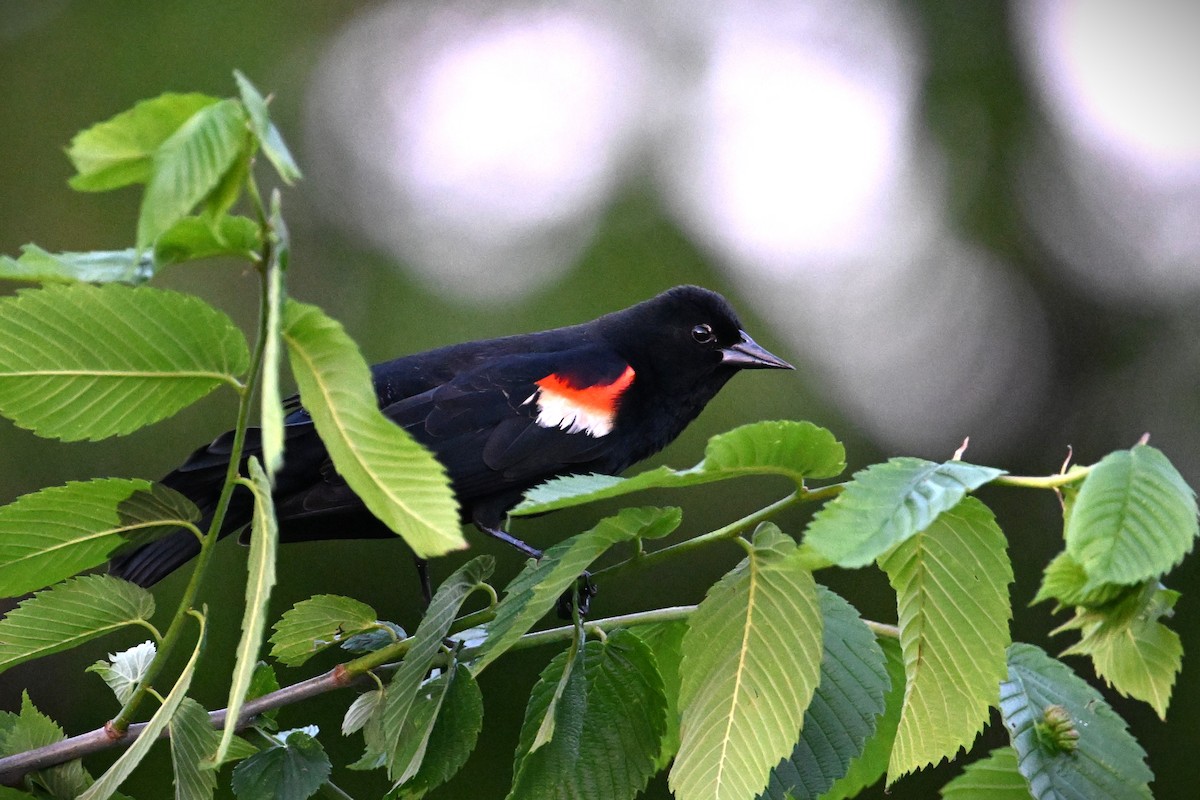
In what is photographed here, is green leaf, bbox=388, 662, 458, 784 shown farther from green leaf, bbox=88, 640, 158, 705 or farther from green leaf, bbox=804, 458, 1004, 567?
green leaf, bbox=804, 458, 1004, 567

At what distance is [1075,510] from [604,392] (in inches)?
72.5

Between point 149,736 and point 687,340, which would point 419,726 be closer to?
point 149,736

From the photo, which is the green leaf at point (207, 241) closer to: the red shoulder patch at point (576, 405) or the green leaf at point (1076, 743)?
the green leaf at point (1076, 743)

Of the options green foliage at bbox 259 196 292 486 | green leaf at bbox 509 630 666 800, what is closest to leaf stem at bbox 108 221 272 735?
green foliage at bbox 259 196 292 486

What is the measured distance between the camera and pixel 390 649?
1.38 m

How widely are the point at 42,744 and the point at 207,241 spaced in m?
0.79

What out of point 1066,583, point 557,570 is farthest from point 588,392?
point 1066,583

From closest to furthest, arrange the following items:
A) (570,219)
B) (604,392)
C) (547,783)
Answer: (547,783) < (604,392) < (570,219)

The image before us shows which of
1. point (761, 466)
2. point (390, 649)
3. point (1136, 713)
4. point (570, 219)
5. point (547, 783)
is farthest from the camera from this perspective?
point (570, 219)

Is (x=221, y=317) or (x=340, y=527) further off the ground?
(x=221, y=317)

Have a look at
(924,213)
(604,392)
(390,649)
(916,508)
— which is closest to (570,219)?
(924,213)

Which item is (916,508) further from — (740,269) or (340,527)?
(740,269)

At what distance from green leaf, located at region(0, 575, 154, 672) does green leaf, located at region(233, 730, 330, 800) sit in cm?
22

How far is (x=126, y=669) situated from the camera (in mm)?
1458
